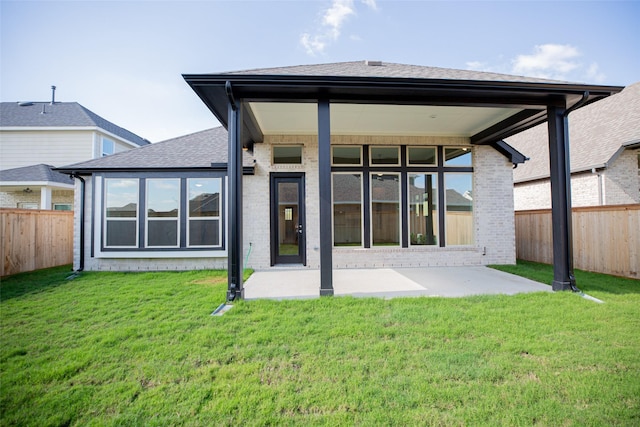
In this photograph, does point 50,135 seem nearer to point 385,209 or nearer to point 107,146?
point 107,146

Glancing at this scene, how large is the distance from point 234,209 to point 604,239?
8.23 metres

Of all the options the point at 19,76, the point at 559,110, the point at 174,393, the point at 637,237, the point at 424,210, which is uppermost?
the point at 19,76

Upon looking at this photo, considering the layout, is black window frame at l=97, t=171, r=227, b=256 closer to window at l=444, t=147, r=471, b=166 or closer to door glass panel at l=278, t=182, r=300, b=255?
door glass panel at l=278, t=182, r=300, b=255

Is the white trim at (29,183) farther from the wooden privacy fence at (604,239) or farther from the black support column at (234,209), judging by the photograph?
the wooden privacy fence at (604,239)

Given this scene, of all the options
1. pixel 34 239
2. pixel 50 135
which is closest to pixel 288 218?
pixel 34 239

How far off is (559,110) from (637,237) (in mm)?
3446

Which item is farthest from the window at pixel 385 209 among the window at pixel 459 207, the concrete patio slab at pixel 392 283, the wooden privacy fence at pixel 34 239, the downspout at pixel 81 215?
the wooden privacy fence at pixel 34 239

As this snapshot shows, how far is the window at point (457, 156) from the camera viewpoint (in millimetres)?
7915

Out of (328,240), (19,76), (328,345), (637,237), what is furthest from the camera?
(19,76)

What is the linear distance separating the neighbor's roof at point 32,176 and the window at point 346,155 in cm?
1146

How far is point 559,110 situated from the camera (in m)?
5.10

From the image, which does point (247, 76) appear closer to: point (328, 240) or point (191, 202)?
point (328, 240)

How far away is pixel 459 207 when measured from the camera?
791 cm

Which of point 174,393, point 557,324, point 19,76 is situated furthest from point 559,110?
point 19,76
